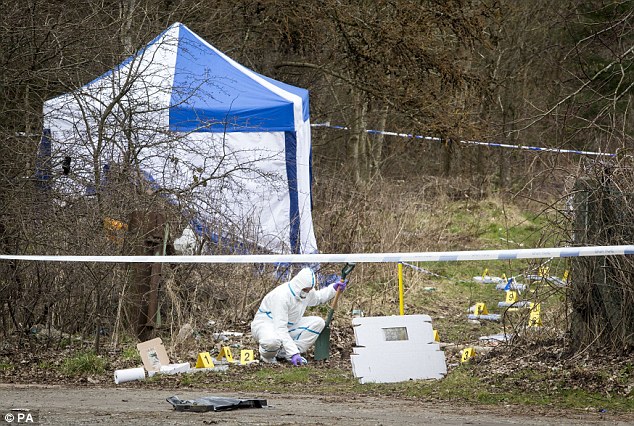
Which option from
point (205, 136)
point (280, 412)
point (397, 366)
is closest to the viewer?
point (280, 412)

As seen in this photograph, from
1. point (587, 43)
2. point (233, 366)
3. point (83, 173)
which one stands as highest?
point (587, 43)

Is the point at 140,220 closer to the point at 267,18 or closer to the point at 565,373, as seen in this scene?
the point at 565,373

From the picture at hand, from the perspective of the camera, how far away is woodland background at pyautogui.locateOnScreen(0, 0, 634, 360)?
33.1 feet

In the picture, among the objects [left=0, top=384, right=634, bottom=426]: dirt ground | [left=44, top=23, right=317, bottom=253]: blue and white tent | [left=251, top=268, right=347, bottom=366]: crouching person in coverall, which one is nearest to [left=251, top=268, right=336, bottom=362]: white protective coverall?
[left=251, top=268, right=347, bottom=366]: crouching person in coverall

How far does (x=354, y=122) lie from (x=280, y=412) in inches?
727

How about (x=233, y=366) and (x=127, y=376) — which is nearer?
(x=127, y=376)

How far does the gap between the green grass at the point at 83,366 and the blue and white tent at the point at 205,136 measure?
266 centimetres

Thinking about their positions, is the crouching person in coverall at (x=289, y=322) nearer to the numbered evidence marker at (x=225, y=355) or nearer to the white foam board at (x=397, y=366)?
the numbered evidence marker at (x=225, y=355)

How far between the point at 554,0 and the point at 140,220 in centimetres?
1888

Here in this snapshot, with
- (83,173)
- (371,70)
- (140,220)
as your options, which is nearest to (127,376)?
(140,220)

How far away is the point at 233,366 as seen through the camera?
35.0 ft

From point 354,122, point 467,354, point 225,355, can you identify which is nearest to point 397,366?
point 467,354

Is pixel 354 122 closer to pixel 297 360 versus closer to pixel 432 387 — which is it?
pixel 297 360

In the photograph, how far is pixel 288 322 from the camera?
37.7 ft
